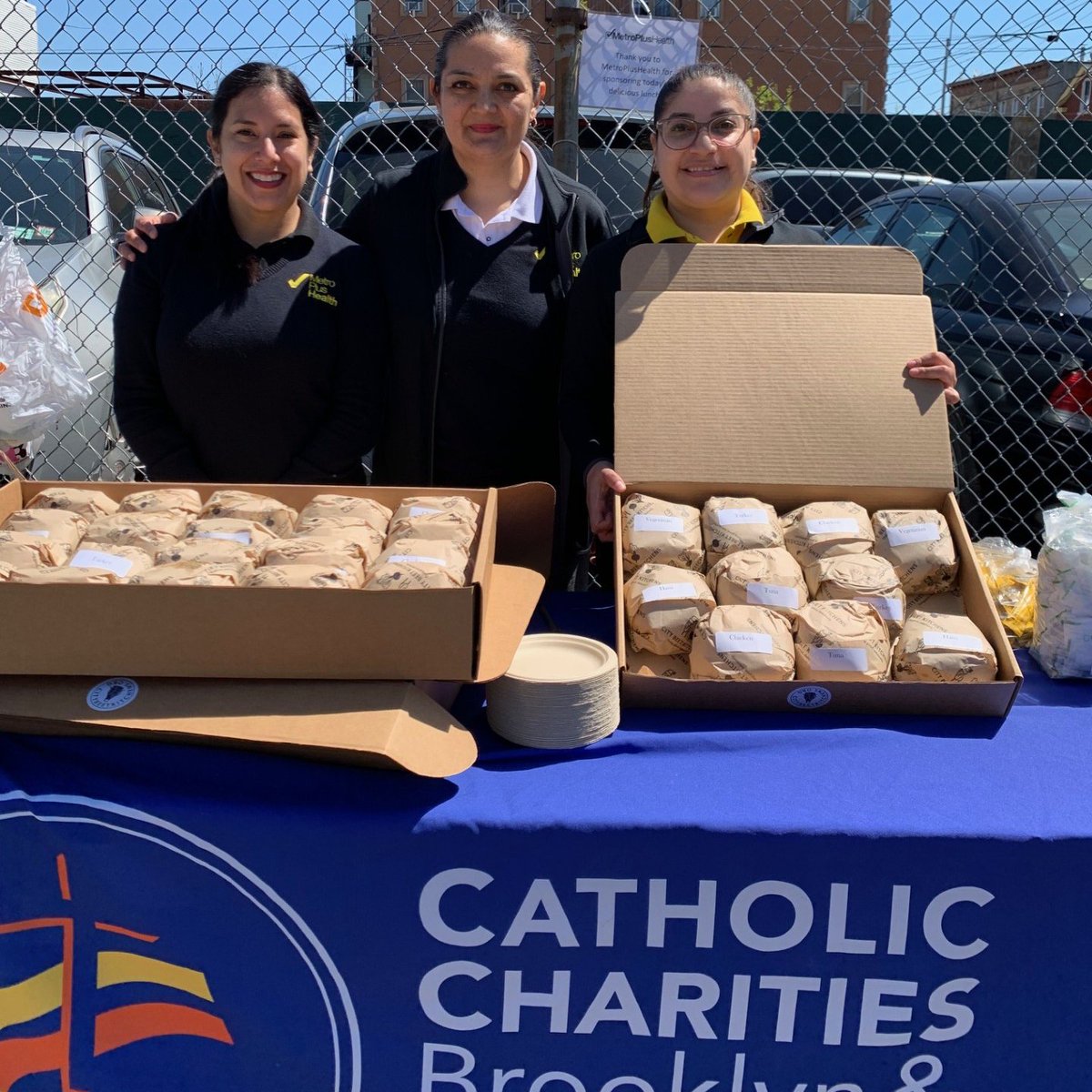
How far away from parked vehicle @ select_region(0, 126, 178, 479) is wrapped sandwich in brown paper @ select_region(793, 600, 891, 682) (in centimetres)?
352

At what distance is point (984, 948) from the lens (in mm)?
1487

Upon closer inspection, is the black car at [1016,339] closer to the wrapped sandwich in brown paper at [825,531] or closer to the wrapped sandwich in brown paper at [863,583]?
the wrapped sandwich in brown paper at [825,531]

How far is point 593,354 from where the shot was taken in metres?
2.36

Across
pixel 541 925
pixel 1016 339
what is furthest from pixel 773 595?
pixel 1016 339

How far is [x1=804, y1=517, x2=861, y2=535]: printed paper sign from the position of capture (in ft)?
6.38

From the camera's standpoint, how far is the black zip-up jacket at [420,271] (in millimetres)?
2447

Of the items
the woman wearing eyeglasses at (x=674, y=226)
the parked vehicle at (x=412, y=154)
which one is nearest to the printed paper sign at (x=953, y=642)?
the woman wearing eyeglasses at (x=674, y=226)

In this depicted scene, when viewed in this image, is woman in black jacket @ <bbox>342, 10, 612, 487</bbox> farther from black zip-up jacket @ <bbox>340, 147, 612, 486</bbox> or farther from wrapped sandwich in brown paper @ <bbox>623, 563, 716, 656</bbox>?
wrapped sandwich in brown paper @ <bbox>623, 563, 716, 656</bbox>

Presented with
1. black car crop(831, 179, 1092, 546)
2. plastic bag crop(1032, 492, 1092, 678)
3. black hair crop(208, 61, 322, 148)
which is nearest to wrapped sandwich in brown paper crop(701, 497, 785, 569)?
plastic bag crop(1032, 492, 1092, 678)

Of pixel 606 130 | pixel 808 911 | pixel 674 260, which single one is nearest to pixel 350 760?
pixel 808 911

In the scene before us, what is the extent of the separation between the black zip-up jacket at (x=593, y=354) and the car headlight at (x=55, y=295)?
286 cm

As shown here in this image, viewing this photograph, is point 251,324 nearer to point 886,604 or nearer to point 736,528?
point 736,528

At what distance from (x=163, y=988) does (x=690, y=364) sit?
1.55 meters

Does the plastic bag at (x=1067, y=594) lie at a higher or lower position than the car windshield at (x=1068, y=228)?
lower
